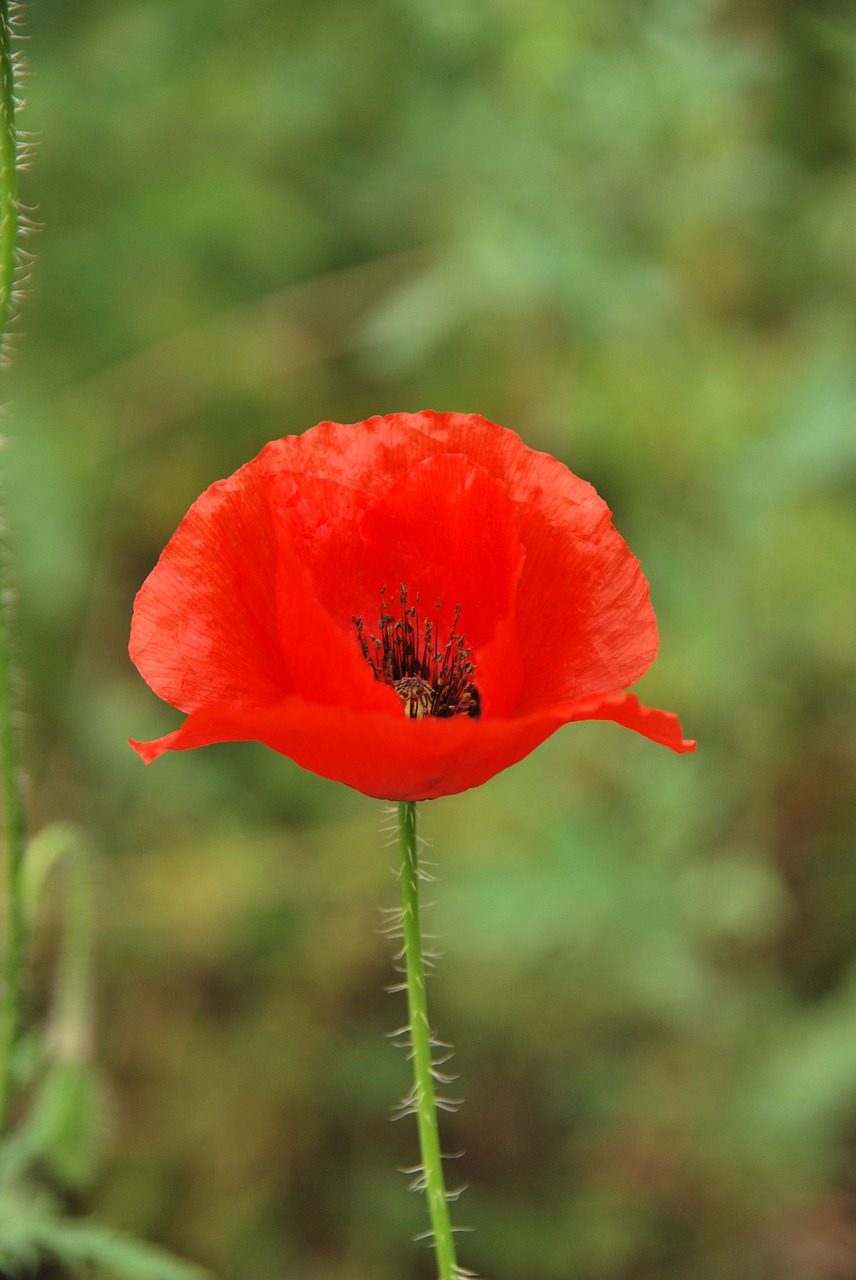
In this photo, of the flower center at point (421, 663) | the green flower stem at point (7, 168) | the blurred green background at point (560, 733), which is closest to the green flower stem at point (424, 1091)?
the flower center at point (421, 663)

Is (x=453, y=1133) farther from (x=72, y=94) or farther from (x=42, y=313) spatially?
(x=72, y=94)

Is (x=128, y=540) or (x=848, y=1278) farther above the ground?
(x=128, y=540)

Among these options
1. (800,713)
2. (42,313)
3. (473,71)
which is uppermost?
(473,71)

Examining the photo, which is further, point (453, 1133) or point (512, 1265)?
point (453, 1133)

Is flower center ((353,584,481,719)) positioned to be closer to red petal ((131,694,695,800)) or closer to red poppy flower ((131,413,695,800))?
red poppy flower ((131,413,695,800))

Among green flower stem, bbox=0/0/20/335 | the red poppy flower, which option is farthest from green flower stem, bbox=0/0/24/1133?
the red poppy flower

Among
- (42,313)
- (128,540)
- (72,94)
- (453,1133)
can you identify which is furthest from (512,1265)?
(72,94)

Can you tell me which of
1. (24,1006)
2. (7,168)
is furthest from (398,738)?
(24,1006)

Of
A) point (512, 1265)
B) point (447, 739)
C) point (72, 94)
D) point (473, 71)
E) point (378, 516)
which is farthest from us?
point (473, 71)

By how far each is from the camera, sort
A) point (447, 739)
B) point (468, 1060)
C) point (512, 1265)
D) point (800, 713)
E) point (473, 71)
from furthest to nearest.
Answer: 1. point (473, 71)
2. point (800, 713)
3. point (468, 1060)
4. point (512, 1265)
5. point (447, 739)
